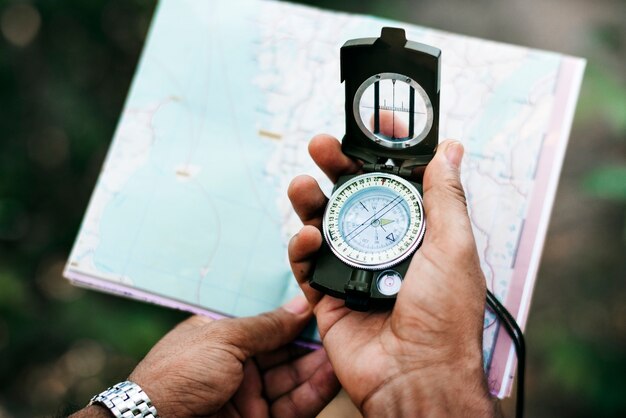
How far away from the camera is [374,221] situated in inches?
49.1

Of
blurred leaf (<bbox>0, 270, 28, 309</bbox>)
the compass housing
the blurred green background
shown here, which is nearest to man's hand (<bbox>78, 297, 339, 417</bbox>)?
the compass housing

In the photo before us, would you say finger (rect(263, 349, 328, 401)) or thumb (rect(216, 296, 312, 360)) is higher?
thumb (rect(216, 296, 312, 360))

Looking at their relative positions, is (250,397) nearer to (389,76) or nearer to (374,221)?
(374,221)

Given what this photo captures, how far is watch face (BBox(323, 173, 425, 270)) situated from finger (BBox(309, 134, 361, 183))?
0.28 feet

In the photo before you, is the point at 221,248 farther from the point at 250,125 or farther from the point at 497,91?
the point at 497,91

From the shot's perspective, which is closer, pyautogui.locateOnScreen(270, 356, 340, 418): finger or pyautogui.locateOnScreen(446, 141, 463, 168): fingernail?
pyautogui.locateOnScreen(446, 141, 463, 168): fingernail

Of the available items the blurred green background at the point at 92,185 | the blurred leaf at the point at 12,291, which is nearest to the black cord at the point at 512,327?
the blurred green background at the point at 92,185

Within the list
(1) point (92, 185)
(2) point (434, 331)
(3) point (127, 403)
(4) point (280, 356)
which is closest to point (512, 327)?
(2) point (434, 331)

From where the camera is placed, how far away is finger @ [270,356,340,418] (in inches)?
56.7

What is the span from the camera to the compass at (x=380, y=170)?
1.20 m

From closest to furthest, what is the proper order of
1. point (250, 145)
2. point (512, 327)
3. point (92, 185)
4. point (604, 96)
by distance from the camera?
point (512, 327) → point (250, 145) → point (604, 96) → point (92, 185)

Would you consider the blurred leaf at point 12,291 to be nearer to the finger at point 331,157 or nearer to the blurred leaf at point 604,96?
the finger at point 331,157

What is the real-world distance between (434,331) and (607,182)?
1.17m

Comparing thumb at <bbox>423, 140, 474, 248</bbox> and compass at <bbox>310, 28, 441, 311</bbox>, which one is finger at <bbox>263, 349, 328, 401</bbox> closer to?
compass at <bbox>310, 28, 441, 311</bbox>
